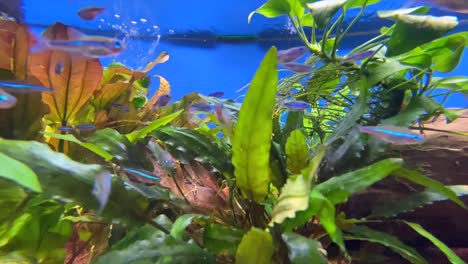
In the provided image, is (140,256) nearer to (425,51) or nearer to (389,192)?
(389,192)

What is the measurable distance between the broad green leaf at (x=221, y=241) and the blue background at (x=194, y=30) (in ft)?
14.6

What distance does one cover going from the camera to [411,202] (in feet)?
4.94

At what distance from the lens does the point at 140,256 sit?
118 centimetres

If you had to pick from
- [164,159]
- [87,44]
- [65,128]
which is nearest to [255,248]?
[164,159]

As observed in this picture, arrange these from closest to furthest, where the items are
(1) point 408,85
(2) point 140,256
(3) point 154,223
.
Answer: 1. (2) point 140,256
2. (3) point 154,223
3. (1) point 408,85

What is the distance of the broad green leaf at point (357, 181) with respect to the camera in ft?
3.88

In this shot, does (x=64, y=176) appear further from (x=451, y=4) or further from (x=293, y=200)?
(x=451, y=4)

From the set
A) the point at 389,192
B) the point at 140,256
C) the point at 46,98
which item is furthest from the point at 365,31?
the point at 140,256

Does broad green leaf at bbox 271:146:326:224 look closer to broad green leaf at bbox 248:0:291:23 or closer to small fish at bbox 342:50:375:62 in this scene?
small fish at bbox 342:50:375:62

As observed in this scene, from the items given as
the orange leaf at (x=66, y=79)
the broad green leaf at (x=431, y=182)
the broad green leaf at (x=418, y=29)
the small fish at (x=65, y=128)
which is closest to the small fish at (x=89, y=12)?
the orange leaf at (x=66, y=79)

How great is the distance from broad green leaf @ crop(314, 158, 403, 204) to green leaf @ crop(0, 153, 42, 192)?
81 cm

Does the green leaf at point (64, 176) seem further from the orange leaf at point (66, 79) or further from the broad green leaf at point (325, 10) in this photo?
the broad green leaf at point (325, 10)

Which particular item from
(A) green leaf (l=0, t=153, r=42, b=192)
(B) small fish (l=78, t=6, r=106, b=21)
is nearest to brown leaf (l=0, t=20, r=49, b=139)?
(B) small fish (l=78, t=6, r=106, b=21)

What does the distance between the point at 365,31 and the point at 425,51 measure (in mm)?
3729
